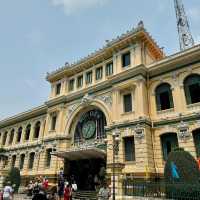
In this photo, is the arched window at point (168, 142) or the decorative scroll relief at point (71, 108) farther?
the decorative scroll relief at point (71, 108)

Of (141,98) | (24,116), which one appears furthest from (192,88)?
(24,116)

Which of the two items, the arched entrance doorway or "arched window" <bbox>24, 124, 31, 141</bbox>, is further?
"arched window" <bbox>24, 124, 31, 141</bbox>

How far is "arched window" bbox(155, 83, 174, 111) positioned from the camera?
18.4m

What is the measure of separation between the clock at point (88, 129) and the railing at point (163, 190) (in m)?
8.96

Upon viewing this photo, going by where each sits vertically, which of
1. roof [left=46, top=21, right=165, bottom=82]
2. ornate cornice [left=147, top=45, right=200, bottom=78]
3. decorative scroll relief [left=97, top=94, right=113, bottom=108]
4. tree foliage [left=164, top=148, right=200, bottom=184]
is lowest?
tree foliage [left=164, top=148, right=200, bottom=184]

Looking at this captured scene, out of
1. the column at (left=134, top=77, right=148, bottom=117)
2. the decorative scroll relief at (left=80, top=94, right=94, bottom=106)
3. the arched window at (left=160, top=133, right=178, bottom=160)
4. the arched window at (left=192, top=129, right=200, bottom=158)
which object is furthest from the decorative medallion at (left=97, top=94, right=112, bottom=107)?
the arched window at (left=192, top=129, right=200, bottom=158)

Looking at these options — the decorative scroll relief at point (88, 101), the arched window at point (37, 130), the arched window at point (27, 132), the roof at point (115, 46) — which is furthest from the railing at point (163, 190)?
the arched window at point (27, 132)

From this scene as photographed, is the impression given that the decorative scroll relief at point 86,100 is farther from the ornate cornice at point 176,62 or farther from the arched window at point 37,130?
the arched window at point 37,130

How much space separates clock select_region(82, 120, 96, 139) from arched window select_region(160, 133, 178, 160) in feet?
24.4

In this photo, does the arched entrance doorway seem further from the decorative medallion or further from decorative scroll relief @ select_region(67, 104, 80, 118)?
the decorative medallion

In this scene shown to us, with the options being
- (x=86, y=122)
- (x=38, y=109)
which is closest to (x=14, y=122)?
(x=38, y=109)

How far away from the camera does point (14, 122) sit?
34281mm

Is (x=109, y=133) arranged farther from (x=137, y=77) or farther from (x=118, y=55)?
(x=118, y=55)

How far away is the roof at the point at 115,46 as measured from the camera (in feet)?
69.1
